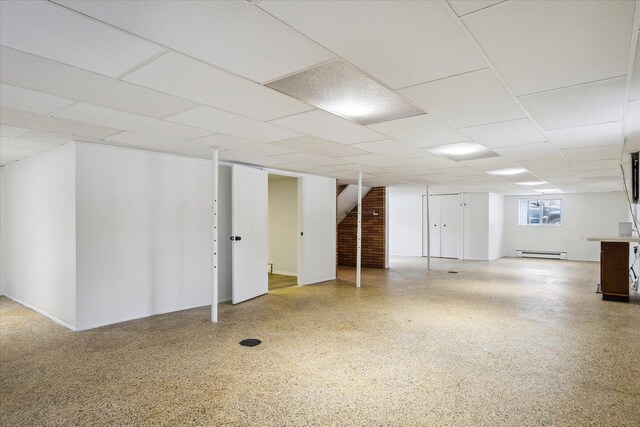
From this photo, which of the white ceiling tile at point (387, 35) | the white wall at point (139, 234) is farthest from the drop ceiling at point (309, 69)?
the white wall at point (139, 234)

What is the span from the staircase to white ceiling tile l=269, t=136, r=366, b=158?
4.10 metres

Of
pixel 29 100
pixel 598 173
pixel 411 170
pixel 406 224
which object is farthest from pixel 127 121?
pixel 406 224

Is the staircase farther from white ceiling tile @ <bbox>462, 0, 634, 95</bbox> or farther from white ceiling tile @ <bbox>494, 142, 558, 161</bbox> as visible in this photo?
white ceiling tile @ <bbox>462, 0, 634, 95</bbox>

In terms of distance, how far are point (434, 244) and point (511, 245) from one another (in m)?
2.81

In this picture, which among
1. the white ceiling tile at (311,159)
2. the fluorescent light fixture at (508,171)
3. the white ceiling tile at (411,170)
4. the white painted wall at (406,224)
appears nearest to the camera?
the white ceiling tile at (311,159)

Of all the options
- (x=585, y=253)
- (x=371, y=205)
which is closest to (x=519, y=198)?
(x=585, y=253)

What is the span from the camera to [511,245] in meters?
12.8

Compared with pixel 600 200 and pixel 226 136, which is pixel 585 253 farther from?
pixel 226 136

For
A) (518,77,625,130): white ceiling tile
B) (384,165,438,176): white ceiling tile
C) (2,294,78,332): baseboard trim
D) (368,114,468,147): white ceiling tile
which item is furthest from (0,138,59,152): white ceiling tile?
(518,77,625,130): white ceiling tile

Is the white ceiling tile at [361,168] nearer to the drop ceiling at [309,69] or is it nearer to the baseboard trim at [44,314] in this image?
the drop ceiling at [309,69]

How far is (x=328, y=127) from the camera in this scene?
3.60 m

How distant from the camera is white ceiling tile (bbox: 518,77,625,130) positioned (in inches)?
98.9

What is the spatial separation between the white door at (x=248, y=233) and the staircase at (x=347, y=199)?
135 inches

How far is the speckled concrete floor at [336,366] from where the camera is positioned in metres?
2.43
